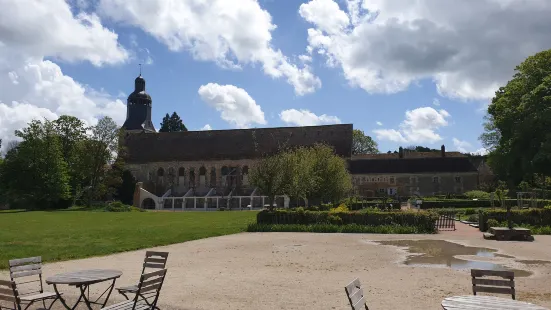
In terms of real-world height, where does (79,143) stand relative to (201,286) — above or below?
above

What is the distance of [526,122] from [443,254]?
28.6 meters

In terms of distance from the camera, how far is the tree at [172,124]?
9138 centimetres

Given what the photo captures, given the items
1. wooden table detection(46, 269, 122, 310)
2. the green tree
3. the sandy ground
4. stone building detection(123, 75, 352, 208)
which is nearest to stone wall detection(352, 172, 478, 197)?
stone building detection(123, 75, 352, 208)

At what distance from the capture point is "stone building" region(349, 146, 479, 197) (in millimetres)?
62281

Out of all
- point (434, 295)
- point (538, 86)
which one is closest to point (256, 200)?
point (538, 86)

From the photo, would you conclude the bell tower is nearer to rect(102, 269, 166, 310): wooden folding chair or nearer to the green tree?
the green tree

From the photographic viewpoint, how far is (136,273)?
10531 mm

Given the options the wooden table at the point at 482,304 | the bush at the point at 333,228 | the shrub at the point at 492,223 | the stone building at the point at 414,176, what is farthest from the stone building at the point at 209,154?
the wooden table at the point at 482,304

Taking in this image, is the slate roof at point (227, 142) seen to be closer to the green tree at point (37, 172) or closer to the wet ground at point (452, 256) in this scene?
the green tree at point (37, 172)

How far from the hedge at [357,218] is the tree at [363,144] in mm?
61431

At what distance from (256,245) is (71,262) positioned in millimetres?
6593

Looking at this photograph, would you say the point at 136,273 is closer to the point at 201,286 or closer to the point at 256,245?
the point at 201,286

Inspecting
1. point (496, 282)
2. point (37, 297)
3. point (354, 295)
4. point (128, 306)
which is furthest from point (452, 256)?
point (37, 297)

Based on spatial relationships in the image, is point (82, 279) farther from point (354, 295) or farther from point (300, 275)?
point (300, 275)
